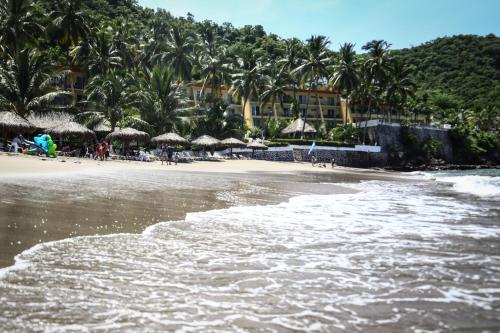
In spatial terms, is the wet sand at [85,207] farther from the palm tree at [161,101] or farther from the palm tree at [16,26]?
the palm tree at [16,26]

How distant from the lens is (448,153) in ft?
230

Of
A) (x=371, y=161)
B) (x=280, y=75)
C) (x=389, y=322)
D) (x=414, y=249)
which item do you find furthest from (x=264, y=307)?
(x=280, y=75)

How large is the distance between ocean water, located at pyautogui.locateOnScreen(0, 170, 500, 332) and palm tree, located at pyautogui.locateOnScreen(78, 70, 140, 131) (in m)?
32.7

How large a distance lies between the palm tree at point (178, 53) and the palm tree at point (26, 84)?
18984 mm

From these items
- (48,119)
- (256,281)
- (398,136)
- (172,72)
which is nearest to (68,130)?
(48,119)

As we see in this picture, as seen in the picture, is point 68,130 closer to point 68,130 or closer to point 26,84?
point 68,130

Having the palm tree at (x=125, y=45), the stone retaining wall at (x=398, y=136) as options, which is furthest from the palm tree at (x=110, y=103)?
the stone retaining wall at (x=398, y=136)

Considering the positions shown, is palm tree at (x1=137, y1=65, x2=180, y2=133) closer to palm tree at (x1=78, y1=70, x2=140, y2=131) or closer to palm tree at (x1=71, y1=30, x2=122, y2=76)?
palm tree at (x1=78, y1=70, x2=140, y2=131)

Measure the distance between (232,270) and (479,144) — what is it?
262 ft

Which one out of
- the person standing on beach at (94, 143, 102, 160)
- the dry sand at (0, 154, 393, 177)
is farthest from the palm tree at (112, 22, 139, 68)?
the dry sand at (0, 154, 393, 177)

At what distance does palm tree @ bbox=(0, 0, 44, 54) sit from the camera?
3884 cm

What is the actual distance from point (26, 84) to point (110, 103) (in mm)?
7113

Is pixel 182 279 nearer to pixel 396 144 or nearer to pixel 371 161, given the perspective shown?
pixel 371 161

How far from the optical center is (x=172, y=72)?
148ft
